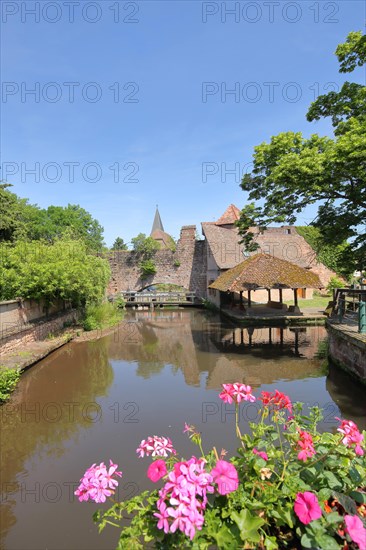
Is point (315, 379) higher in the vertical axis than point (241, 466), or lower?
lower

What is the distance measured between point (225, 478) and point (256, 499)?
1.16 ft

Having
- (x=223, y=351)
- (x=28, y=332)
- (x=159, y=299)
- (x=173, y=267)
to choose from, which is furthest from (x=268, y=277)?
(x=159, y=299)

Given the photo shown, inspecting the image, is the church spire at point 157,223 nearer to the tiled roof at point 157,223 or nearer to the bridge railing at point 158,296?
the tiled roof at point 157,223

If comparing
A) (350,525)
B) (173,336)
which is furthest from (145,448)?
(173,336)

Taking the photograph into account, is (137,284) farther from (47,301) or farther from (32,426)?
(32,426)

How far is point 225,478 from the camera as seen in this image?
6.15 ft

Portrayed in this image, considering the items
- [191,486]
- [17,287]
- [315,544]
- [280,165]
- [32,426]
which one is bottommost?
[32,426]

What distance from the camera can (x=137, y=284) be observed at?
Answer: 105ft

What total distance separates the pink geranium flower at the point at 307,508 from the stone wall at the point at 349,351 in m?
6.54

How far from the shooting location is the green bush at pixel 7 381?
26.3 feet

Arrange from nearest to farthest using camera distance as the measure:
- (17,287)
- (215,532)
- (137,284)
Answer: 1. (215,532)
2. (17,287)
3. (137,284)

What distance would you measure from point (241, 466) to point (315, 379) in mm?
7509

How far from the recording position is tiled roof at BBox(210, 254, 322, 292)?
18.1 meters

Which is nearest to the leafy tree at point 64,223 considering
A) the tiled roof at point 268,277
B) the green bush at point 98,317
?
the green bush at point 98,317
